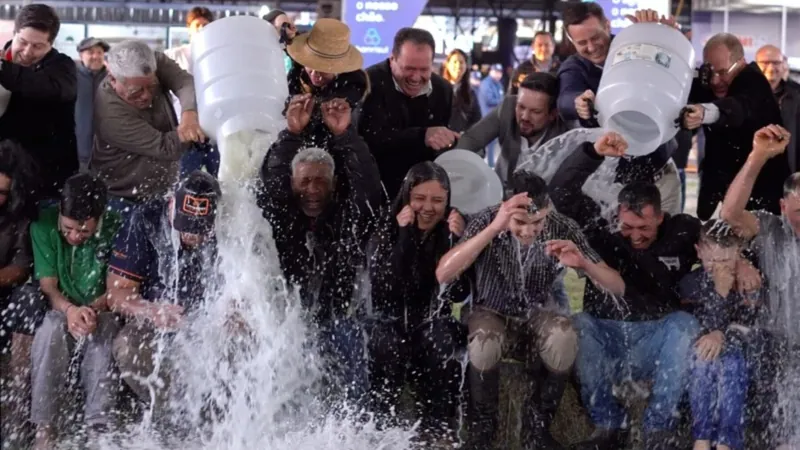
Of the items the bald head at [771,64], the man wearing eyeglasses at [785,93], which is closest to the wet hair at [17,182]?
the man wearing eyeglasses at [785,93]

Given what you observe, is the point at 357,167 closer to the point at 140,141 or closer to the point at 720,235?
the point at 140,141

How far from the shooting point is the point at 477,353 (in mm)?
3834

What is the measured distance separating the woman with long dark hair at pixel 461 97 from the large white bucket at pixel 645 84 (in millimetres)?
2328

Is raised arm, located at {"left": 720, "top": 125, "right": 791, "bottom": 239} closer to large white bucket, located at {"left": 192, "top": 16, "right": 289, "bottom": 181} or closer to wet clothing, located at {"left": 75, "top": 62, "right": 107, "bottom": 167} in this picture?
large white bucket, located at {"left": 192, "top": 16, "right": 289, "bottom": 181}

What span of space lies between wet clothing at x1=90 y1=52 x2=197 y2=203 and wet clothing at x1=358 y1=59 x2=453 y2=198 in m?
0.78

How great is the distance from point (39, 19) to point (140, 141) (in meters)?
0.64

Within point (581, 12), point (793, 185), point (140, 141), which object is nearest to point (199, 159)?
point (140, 141)

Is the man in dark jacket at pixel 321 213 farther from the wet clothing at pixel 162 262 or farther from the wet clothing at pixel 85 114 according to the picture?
the wet clothing at pixel 85 114

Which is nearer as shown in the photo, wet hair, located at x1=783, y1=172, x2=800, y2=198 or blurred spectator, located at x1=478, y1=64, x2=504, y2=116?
wet hair, located at x1=783, y1=172, x2=800, y2=198

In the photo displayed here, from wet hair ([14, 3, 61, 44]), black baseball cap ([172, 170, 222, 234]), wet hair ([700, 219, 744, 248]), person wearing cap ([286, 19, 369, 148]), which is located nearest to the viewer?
black baseball cap ([172, 170, 222, 234])

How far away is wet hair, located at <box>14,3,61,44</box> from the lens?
4273mm

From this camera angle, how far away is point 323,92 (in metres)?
4.31

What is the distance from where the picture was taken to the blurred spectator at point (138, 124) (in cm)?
445

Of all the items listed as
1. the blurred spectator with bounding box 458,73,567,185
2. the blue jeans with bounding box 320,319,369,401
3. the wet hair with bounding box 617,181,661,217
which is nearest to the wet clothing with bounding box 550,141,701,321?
the wet hair with bounding box 617,181,661,217
